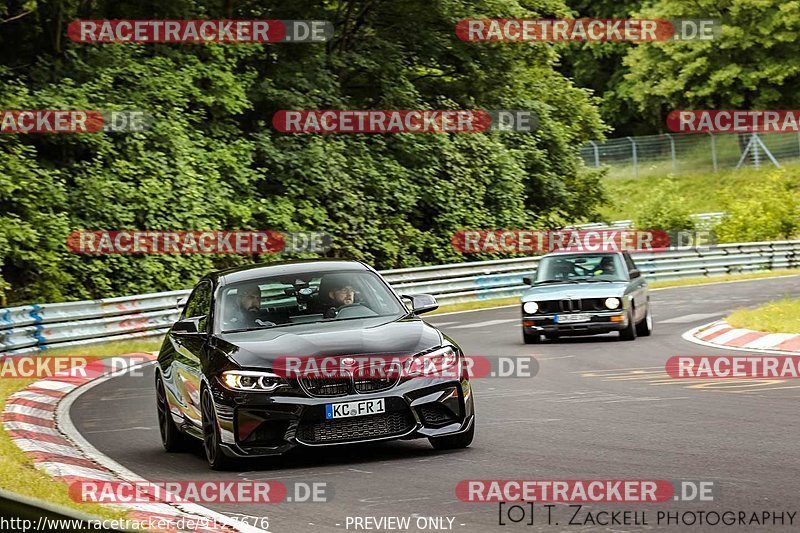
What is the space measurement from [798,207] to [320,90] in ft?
87.5

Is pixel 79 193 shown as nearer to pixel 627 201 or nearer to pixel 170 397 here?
pixel 170 397

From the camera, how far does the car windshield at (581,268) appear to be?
72.7 ft

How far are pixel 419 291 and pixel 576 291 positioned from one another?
1296 cm

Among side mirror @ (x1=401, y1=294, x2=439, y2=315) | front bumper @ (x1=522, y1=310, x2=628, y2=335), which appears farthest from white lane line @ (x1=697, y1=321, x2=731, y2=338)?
side mirror @ (x1=401, y1=294, x2=439, y2=315)

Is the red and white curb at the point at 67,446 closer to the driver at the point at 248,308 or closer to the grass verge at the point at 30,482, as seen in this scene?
the grass verge at the point at 30,482

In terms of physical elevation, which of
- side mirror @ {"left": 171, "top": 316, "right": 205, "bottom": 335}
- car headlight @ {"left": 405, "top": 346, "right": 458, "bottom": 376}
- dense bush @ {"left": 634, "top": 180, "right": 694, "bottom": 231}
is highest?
side mirror @ {"left": 171, "top": 316, "right": 205, "bottom": 335}

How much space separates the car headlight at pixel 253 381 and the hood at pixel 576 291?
1197 centimetres

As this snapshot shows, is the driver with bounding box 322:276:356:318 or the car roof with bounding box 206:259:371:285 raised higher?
the car roof with bounding box 206:259:371:285

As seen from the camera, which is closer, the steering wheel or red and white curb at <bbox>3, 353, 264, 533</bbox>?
red and white curb at <bbox>3, 353, 264, 533</bbox>

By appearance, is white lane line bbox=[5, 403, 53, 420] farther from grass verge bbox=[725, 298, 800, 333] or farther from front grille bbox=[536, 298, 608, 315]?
grass verge bbox=[725, 298, 800, 333]

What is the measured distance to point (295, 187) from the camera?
3400 centimetres

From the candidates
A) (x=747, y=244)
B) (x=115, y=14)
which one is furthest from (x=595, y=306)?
(x=747, y=244)

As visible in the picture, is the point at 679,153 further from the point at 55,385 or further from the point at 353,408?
the point at 353,408

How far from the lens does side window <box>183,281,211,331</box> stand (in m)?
11.3
